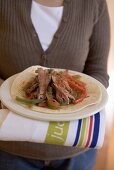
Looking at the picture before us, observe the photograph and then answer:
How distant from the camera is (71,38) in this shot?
798 mm

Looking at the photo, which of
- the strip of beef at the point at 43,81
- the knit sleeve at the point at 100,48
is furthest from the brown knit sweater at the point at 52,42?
the strip of beef at the point at 43,81

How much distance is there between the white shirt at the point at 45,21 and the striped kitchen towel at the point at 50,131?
0.29 m

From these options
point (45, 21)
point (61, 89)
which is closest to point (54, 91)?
point (61, 89)

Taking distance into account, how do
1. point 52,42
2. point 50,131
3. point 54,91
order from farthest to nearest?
1. point 52,42
2. point 54,91
3. point 50,131

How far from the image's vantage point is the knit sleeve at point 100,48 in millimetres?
830

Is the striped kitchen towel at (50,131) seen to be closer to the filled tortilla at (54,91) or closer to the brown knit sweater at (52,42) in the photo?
Result: the filled tortilla at (54,91)

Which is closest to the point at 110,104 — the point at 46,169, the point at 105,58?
the point at 105,58

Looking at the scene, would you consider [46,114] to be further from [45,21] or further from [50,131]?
[45,21]

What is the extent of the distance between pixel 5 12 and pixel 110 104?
74 centimetres

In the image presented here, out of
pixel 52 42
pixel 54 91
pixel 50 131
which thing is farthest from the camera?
pixel 52 42

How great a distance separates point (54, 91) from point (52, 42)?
195 mm

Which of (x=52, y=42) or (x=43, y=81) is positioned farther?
(x=52, y=42)

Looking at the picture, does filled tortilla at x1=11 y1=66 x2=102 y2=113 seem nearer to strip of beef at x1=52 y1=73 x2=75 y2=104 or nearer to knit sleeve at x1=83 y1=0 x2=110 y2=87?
strip of beef at x1=52 y1=73 x2=75 y2=104

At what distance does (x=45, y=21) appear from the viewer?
79cm
